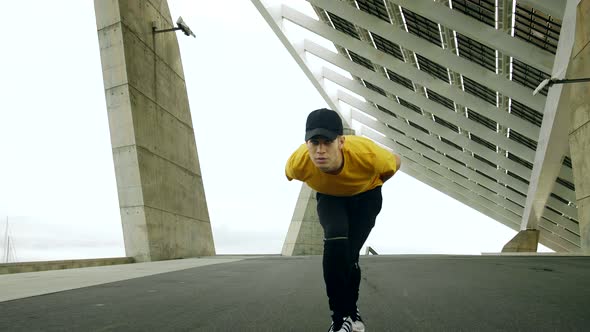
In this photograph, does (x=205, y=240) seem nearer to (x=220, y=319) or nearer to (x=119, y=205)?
(x=119, y=205)

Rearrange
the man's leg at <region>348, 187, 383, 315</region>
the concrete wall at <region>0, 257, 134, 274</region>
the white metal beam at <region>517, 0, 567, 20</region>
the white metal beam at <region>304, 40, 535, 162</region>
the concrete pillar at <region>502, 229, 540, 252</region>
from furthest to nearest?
1. the concrete pillar at <region>502, 229, 540, 252</region>
2. the white metal beam at <region>304, 40, 535, 162</region>
3. the white metal beam at <region>517, 0, 567, 20</region>
4. the concrete wall at <region>0, 257, 134, 274</region>
5. the man's leg at <region>348, 187, 383, 315</region>

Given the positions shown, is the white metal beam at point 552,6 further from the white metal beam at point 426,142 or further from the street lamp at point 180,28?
the white metal beam at point 426,142

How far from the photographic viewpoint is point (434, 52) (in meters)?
22.0

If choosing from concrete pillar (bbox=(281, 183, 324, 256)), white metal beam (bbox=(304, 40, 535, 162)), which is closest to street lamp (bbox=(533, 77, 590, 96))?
white metal beam (bbox=(304, 40, 535, 162))

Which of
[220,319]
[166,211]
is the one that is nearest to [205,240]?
[166,211]

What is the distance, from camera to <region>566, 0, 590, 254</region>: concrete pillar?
13938mm

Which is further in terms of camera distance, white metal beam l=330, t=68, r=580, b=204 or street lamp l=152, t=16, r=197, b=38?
white metal beam l=330, t=68, r=580, b=204

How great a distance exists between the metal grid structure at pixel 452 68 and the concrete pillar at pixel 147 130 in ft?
25.8

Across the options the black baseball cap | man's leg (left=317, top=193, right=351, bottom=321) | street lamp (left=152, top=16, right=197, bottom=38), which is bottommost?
man's leg (left=317, top=193, right=351, bottom=321)

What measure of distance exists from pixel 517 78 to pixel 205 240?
14.7 m

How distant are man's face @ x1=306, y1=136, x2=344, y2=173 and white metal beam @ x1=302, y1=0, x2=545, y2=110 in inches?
745

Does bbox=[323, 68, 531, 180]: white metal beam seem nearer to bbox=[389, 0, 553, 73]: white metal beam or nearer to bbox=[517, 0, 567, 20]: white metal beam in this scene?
bbox=[389, 0, 553, 73]: white metal beam

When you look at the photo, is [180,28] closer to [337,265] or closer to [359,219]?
[359,219]

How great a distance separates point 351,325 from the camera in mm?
3043
